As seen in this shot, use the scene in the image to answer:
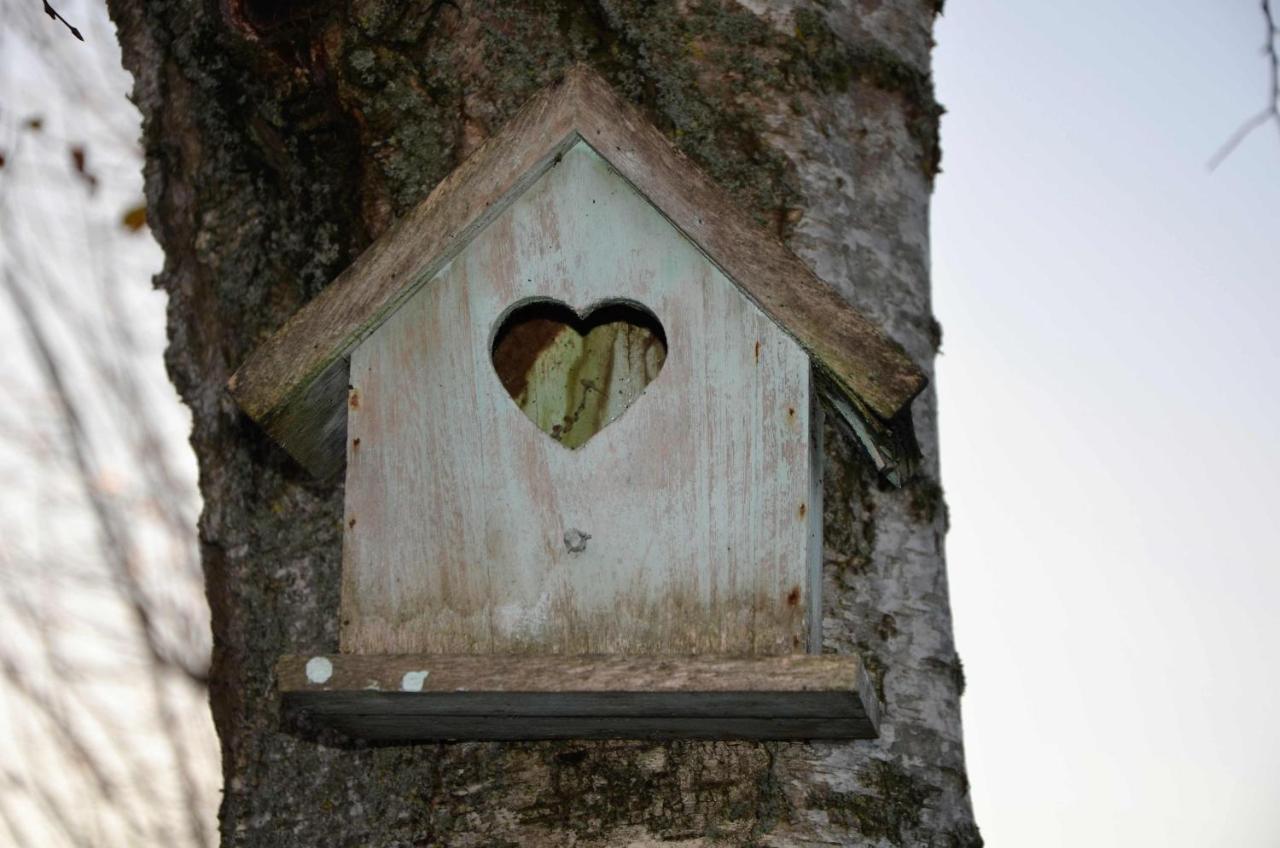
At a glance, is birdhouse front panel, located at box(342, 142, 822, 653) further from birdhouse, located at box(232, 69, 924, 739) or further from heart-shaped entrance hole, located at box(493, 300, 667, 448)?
heart-shaped entrance hole, located at box(493, 300, 667, 448)

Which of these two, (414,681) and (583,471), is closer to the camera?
(414,681)

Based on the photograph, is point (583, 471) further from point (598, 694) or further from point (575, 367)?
point (575, 367)

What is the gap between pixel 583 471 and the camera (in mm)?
2018

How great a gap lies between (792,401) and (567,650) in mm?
441

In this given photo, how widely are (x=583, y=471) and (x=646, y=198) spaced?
0.39 meters

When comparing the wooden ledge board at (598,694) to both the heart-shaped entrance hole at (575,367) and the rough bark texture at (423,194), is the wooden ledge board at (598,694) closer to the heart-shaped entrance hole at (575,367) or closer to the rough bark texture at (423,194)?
the rough bark texture at (423,194)

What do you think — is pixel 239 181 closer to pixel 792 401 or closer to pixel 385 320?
pixel 385 320

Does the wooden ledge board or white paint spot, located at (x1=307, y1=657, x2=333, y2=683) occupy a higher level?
white paint spot, located at (x1=307, y1=657, x2=333, y2=683)

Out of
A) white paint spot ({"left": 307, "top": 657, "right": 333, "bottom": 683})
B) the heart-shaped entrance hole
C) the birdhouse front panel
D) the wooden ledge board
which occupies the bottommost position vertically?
the wooden ledge board

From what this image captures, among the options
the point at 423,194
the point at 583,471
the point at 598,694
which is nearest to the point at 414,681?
the point at 598,694

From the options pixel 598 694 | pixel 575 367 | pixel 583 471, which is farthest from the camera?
pixel 575 367

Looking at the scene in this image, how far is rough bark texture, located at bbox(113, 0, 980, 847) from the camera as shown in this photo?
215 centimetres

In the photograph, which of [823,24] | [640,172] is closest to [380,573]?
[640,172]

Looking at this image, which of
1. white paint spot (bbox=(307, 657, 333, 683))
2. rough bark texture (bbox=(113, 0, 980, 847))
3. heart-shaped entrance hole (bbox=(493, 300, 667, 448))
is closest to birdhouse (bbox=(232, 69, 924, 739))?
white paint spot (bbox=(307, 657, 333, 683))
